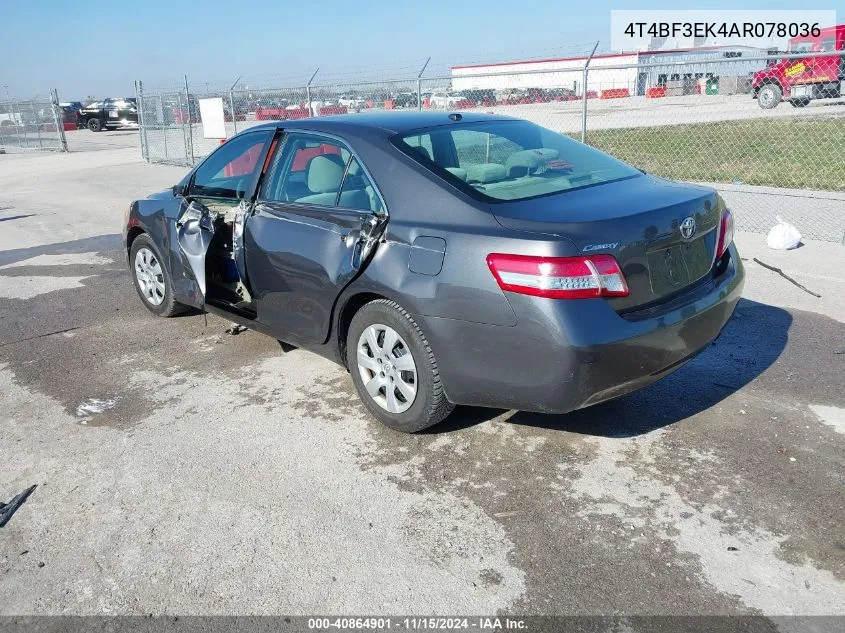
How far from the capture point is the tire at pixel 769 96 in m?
21.0

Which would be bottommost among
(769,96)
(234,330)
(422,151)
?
(234,330)

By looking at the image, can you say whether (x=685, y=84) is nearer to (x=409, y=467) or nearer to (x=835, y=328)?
(x=835, y=328)

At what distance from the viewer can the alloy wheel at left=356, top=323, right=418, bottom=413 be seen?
3.62 metres

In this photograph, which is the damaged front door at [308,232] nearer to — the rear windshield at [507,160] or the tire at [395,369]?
the tire at [395,369]

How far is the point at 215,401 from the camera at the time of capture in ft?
14.4

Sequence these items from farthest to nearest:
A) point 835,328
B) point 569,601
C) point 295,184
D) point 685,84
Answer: point 685,84 → point 835,328 → point 295,184 → point 569,601

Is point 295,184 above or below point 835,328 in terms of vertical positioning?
above

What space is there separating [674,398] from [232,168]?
317 centimetres

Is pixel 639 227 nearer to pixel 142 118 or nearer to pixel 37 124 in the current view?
pixel 142 118

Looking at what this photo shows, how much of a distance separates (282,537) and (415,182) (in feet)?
5.74

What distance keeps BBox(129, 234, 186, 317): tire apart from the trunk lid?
127 inches

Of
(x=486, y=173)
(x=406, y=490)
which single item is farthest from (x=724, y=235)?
(x=406, y=490)

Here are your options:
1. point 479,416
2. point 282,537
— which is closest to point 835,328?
point 479,416

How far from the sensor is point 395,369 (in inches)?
145
